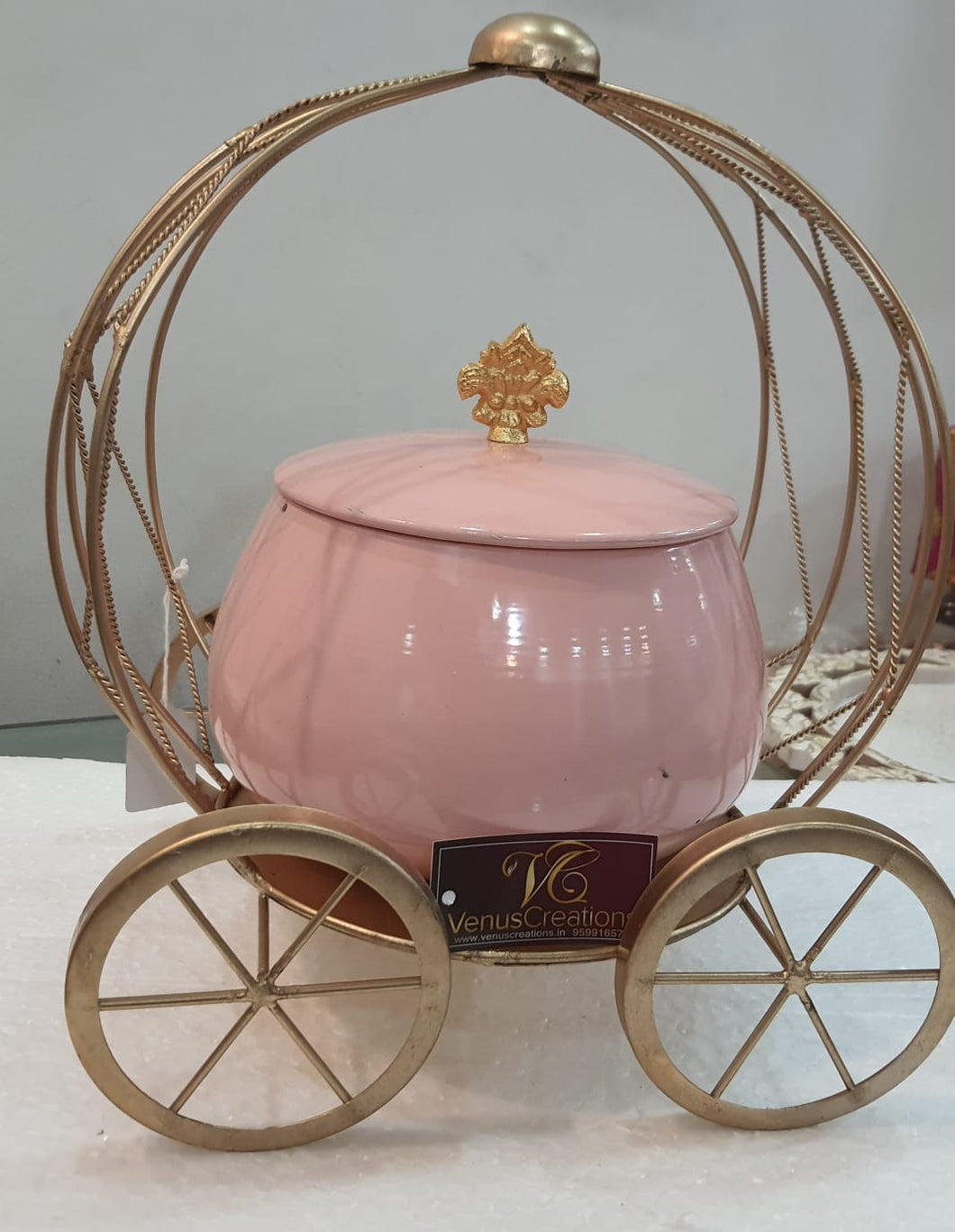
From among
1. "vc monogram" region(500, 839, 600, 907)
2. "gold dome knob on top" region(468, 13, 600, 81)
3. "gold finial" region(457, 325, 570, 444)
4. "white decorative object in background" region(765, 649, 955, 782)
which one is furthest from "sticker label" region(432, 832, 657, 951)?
"white decorative object in background" region(765, 649, 955, 782)

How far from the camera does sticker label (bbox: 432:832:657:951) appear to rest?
52cm

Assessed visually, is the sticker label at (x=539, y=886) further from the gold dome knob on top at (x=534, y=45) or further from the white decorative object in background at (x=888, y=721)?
the white decorative object in background at (x=888, y=721)

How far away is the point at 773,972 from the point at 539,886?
15cm

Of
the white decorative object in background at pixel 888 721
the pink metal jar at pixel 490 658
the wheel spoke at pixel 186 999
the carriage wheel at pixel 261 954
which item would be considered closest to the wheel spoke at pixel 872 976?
the pink metal jar at pixel 490 658

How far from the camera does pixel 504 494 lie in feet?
1.77


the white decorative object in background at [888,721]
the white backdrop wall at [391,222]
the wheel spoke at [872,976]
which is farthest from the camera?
the white decorative object in background at [888,721]

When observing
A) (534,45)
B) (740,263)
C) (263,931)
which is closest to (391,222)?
(740,263)

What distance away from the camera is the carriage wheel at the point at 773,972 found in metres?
0.51

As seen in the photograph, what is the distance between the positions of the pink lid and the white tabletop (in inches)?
12.9

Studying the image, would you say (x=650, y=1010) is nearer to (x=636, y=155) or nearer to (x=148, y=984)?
(x=148, y=984)

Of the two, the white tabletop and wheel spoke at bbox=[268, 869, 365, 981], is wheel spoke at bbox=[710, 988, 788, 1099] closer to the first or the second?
the white tabletop

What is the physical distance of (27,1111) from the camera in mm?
564

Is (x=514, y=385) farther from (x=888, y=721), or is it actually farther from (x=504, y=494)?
(x=888, y=721)

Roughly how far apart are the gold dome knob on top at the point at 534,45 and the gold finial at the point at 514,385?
0.18 meters
